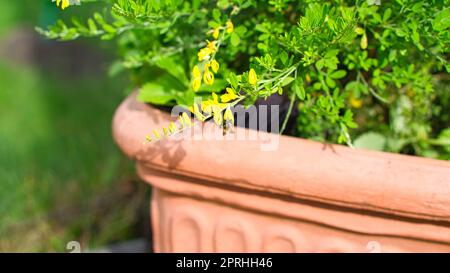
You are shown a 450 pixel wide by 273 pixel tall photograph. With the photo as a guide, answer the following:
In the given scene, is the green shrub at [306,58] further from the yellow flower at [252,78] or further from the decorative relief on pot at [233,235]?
the decorative relief on pot at [233,235]

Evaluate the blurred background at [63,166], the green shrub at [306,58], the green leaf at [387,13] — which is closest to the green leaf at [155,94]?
the green shrub at [306,58]

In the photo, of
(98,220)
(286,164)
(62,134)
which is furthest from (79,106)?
(286,164)

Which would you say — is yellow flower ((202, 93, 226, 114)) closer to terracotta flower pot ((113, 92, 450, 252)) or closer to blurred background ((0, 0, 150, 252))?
terracotta flower pot ((113, 92, 450, 252))

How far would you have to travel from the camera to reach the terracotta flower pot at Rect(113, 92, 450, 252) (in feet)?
3.26

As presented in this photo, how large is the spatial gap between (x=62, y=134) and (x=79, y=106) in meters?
0.40

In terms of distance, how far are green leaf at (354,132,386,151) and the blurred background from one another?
0.69 m

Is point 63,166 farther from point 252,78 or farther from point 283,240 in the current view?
point 252,78

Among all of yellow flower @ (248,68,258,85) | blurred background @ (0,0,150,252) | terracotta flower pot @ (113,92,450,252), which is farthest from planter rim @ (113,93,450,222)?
blurred background @ (0,0,150,252)

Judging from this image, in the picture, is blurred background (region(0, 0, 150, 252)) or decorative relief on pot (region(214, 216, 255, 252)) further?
blurred background (region(0, 0, 150, 252))

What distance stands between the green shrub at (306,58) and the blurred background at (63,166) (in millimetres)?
594

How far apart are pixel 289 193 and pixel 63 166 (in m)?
1.19

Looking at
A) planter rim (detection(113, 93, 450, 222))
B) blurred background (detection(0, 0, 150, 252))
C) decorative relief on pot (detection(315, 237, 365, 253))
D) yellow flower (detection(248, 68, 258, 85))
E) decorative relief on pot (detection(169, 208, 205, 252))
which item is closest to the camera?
yellow flower (detection(248, 68, 258, 85))

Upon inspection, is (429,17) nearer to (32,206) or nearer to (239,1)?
(239,1)

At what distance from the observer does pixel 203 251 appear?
3.98 ft
